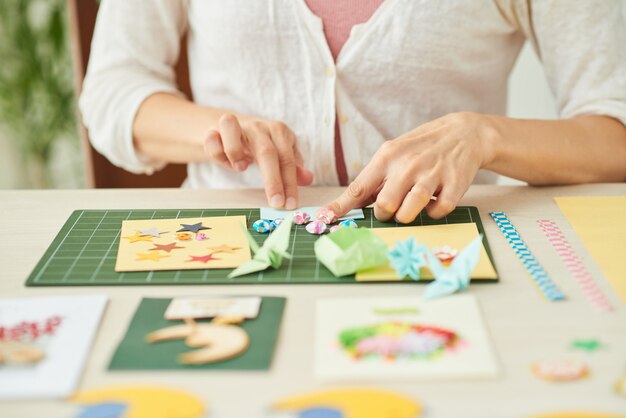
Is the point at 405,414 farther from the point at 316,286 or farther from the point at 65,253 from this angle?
the point at 65,253

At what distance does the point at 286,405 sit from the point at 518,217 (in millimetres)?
435

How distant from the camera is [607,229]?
79 centimetres

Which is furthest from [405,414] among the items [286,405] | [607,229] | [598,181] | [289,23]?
[289,23]

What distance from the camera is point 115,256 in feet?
2.44

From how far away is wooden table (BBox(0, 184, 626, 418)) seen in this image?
500 mm

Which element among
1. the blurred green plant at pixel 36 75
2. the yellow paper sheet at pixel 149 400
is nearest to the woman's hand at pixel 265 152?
the yellow paper sheet at pixel 149 400

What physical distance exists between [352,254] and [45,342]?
0.88ft

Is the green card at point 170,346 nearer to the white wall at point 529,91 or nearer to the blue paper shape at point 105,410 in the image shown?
the blue paper shape at point 105,410

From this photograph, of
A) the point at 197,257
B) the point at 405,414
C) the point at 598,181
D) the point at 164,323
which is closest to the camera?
the point at 405,414

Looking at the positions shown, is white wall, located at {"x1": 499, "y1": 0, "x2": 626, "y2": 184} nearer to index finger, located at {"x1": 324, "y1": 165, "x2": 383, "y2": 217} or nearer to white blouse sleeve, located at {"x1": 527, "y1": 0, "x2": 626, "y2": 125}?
white blouse sleeve, located at {"x1": 527, "y1": 0, "x2": 626, "y2": 125}

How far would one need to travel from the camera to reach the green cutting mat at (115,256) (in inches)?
27.0

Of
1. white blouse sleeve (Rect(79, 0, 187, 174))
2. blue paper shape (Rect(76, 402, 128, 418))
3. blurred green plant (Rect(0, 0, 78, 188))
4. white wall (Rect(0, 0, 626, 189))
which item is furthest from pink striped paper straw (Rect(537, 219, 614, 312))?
blurred green plant (Rect(0, 0, 78, 188))

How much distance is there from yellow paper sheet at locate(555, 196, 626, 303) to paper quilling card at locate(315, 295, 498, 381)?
0.51 ft

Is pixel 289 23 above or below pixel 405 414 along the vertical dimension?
above
